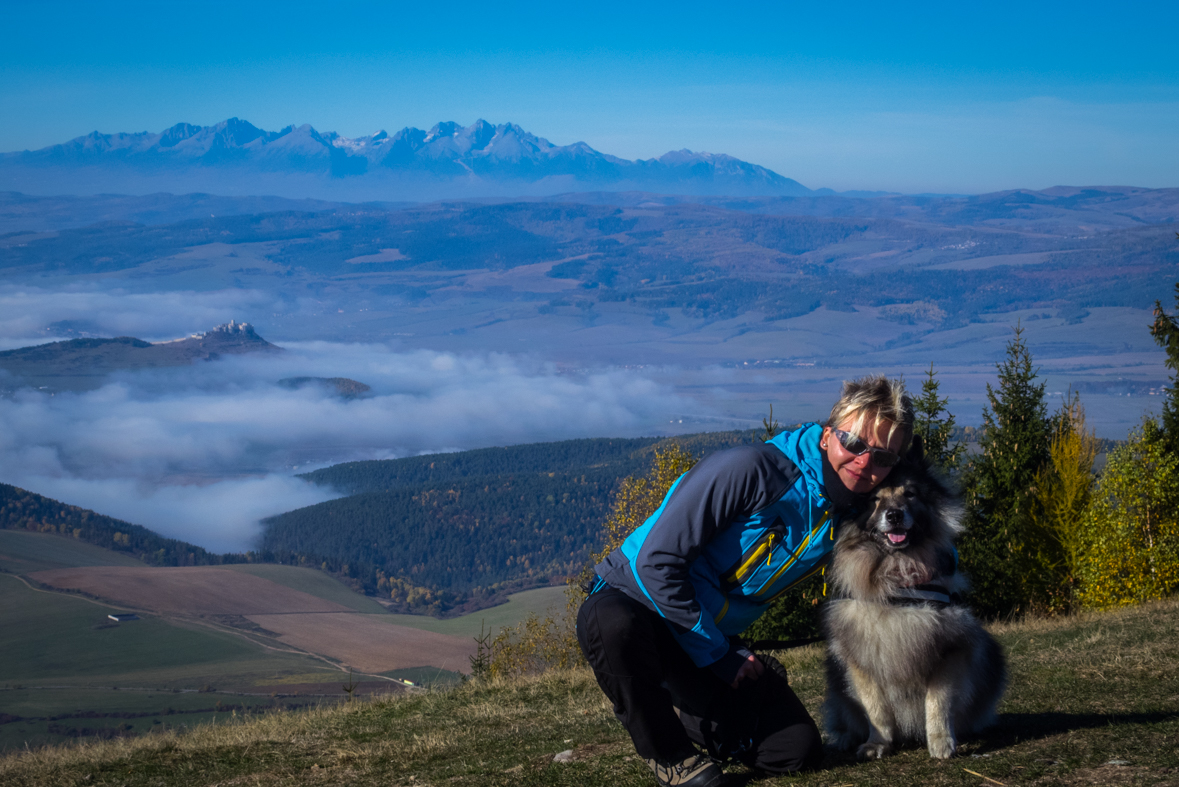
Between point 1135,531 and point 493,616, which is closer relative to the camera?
point 1135,531

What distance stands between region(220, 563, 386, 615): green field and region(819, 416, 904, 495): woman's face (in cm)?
15838

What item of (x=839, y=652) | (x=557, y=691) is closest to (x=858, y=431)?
(x=839, y=652)

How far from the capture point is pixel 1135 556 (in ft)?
86.7

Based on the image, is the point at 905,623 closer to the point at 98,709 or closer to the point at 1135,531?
the point at 1135,531

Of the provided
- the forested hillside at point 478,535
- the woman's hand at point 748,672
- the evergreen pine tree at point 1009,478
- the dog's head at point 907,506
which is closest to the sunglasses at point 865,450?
the dog's head at point 907,506

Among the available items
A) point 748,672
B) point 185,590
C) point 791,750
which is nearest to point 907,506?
point 748,672

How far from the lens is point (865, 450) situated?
4.30 meters

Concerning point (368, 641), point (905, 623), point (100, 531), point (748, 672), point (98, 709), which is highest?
point (905, 623)

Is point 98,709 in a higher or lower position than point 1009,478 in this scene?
lower

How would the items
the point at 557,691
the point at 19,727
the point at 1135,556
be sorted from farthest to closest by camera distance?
1. the point at 19,727
2. the point at 1135,556
3. the point at 557,691

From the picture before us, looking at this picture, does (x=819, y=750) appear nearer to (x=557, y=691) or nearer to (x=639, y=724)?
(x=639, y=724)

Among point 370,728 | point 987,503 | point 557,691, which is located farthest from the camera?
point 987,503

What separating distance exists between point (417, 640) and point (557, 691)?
129 metres

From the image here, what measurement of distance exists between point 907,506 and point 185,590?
164018 mm
